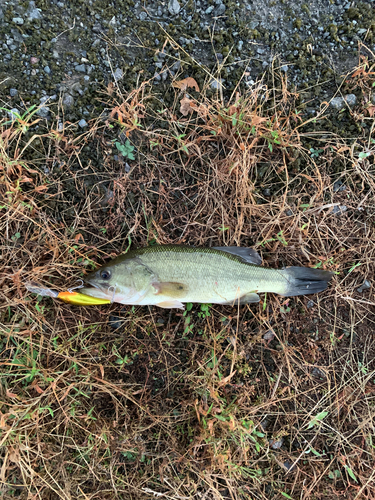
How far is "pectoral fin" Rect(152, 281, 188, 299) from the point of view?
3004mm

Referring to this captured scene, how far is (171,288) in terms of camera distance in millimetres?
3018

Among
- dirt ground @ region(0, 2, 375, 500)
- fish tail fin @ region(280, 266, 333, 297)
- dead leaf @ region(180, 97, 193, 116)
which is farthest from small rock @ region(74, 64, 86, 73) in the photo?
fish tail fin @ region(280, 266, 333, 297)

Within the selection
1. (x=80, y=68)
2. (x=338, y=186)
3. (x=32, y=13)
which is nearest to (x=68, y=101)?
(x=80, y=68)

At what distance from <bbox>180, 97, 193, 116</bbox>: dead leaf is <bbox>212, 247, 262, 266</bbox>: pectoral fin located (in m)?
1.70

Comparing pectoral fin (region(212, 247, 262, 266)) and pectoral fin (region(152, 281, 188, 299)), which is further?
pectoral fin (region(212, 247, 262, 266))

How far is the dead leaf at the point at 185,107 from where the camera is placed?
3.40m

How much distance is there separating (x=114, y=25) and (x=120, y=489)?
209 inches

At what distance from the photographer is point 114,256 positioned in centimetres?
334

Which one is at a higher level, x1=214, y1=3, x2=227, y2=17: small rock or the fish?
x1=214, y1=3, x2=227, y2=17: small rock

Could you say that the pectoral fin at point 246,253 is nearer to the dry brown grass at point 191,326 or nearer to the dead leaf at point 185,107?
the dry brown grass at point 191,326

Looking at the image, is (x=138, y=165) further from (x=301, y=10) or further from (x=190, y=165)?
(x=301, y=10)

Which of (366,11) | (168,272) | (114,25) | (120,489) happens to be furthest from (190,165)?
(120,489)

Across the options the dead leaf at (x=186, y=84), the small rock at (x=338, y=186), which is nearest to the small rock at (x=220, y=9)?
the dead leaf at (x=186, y=84)

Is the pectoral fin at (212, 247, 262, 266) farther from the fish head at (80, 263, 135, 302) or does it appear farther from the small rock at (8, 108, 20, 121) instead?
the small rock at (8, 108, 20, 121)
